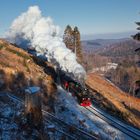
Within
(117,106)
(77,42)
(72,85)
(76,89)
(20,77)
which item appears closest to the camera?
(20,77)

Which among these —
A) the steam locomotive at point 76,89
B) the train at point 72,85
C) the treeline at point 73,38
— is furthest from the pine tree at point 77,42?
the steam locomotive at point 76,89

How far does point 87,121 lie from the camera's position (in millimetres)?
24375

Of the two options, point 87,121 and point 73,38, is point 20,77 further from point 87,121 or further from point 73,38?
point 73,38

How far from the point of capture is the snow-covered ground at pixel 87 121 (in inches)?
888

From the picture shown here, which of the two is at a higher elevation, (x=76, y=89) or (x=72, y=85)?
(x=72, y=85)

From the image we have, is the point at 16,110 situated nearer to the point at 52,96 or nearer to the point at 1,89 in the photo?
the point at 1,89

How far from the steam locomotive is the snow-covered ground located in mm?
2722

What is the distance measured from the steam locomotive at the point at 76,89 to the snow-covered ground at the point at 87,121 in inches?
107

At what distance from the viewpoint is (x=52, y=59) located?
1663 inches

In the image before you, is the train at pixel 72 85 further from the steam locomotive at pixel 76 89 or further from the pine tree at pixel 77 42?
the pine tree at pixel 77 42

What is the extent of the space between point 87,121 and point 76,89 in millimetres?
10007

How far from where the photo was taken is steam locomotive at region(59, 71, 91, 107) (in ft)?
103

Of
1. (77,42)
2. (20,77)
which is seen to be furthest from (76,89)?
(77,42)

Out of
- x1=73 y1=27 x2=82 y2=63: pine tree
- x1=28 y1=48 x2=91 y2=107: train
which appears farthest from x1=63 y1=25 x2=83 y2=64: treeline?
x1=28 y1=48 x2=91 y2=107: train
